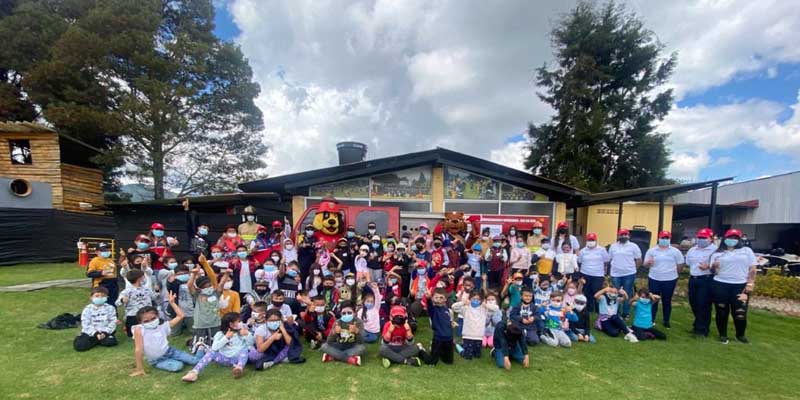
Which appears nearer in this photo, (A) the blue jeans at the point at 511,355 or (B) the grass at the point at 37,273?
(A) the blue jeans at the point at 511,355

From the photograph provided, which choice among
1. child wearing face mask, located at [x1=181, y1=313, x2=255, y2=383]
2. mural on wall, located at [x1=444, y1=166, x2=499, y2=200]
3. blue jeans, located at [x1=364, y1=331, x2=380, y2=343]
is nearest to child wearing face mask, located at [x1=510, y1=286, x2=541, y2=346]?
blue jeans, located at [x1=364, y1=331, x2=380, y2=343]

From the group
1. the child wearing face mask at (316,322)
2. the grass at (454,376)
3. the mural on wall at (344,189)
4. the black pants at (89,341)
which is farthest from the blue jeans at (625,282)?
the black pants at (89,341)

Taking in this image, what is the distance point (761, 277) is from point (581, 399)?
8495mm

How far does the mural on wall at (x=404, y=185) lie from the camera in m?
10.2

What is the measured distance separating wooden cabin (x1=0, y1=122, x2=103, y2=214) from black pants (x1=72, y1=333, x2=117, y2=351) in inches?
507

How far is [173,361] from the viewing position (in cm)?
409

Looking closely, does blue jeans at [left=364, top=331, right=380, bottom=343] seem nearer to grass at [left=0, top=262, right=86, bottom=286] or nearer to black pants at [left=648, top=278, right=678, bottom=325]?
black pants at [left=648, top=278, right=678, bottom=325]

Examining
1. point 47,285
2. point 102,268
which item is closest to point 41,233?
point 47,285

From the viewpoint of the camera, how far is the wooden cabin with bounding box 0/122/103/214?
Result: 47.2 ft

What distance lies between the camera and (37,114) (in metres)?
17.9

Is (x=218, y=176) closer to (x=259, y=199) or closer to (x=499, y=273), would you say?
(x=259, y=199)

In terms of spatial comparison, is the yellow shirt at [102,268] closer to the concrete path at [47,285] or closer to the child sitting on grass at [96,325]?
the child sitting on grass at [96,325]

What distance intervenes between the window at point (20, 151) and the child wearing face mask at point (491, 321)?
21.9 metres

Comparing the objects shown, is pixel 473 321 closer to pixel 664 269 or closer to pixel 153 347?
pixel 664 269
